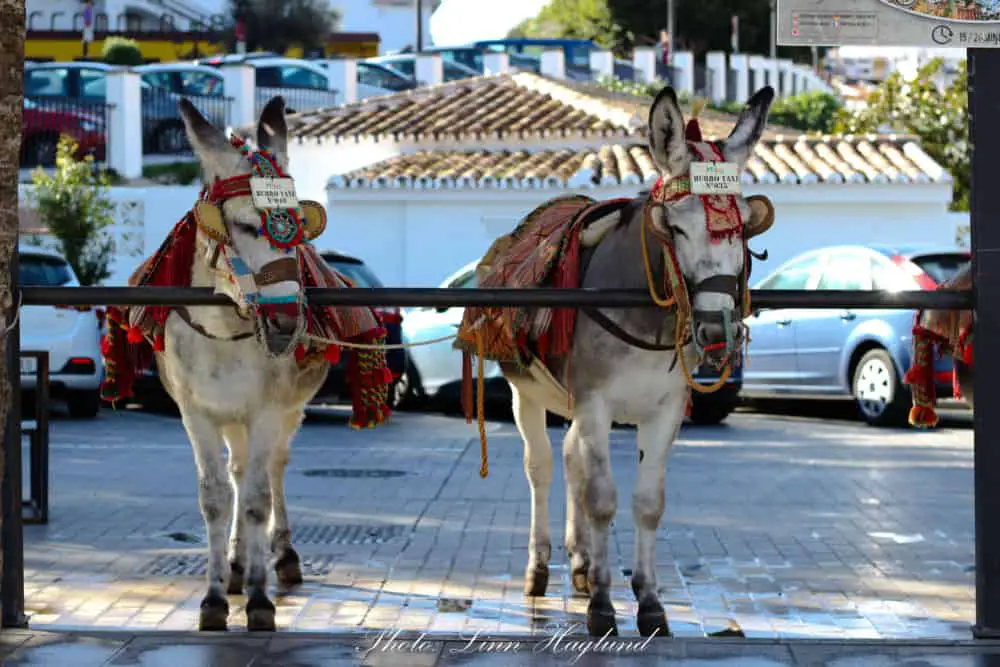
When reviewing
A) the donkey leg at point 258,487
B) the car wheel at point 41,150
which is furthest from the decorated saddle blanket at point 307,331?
the car wheel at point 41,150

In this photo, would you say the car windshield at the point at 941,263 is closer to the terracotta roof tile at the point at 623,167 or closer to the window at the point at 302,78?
the terracotta roof tile at the point at 623,167

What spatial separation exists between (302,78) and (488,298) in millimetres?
38183

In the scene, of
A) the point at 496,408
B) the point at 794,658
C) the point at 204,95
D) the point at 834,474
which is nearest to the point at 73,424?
the point at 496,408

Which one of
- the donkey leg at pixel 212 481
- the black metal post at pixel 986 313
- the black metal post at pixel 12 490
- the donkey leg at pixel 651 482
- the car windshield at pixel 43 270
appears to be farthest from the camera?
the car windshield at pixel 43 270

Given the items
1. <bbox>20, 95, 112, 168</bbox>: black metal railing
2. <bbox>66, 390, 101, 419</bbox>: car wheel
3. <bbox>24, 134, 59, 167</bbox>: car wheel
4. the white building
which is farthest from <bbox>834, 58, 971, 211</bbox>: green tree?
the white building

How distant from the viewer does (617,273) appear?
819 centimetres

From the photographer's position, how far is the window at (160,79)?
4103cm

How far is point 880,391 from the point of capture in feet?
62.1

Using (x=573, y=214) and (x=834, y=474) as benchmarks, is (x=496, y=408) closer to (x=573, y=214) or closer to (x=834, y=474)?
(x=834, y=474)

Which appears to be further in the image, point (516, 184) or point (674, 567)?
point (516, 184)

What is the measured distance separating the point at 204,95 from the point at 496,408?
62.3 feet

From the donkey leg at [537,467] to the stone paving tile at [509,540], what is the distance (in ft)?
0.78

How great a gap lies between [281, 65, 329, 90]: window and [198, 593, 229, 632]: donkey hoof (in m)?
37.1

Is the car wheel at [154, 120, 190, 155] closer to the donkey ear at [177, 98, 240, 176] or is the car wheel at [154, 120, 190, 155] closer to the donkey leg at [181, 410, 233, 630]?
the donkey leg at [181, 410, 233, 630]
